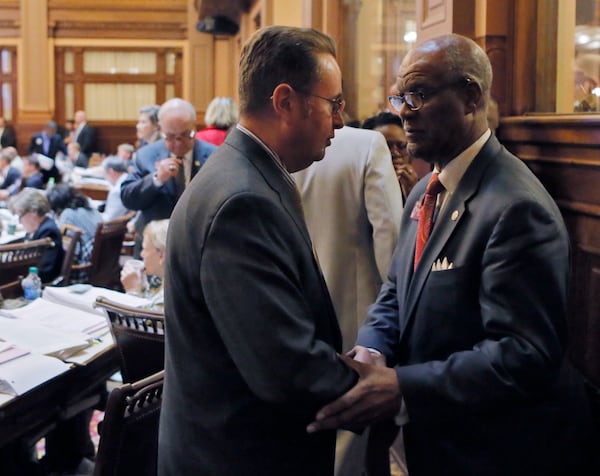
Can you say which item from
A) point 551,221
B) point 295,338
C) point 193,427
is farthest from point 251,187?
point 551,221

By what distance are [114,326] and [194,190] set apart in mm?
1071

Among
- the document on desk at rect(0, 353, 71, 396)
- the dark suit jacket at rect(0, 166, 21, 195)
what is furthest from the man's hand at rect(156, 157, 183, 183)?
the dark suit jacket at rect(0, 166, 21, 195)

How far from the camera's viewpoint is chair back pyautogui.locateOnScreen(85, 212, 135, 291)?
189 inches

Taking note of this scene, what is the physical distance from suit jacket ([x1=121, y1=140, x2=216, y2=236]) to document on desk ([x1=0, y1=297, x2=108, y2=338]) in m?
0.89

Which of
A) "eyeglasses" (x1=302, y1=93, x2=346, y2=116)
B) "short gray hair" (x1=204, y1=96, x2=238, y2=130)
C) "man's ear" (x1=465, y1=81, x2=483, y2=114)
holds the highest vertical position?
"short gray hair" (x1=204, y1=96, x2=238, y2=130)

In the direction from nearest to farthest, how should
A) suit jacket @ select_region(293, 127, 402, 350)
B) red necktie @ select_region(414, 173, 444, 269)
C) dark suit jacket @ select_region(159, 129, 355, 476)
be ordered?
dark suit jacket @ select_region(159, 129, 355, 476)
red necktie @ select_region(414, 173, 444, 269)
suit jacket @ select_region(293, 127, 402, 350)

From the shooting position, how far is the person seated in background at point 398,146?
320 centimetres

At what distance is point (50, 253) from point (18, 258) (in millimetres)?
734

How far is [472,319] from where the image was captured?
1.58 metres

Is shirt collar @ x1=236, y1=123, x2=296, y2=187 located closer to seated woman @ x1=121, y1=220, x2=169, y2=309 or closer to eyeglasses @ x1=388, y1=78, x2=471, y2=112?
eyeglasses @ x1=388, y1=78, x2=471, y2=112

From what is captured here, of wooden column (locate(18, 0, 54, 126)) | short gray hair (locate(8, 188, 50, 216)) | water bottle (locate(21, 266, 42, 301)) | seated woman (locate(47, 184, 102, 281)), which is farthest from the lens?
wooden column (locate(18, 0, 54, 126))

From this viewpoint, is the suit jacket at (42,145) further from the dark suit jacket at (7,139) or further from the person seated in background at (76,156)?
the dark suit jacket at (7,139)

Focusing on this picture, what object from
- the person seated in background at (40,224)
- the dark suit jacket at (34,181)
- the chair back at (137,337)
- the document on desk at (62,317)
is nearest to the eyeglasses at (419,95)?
the chair back at (137,337)

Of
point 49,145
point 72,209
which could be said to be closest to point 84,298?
point 72,209
